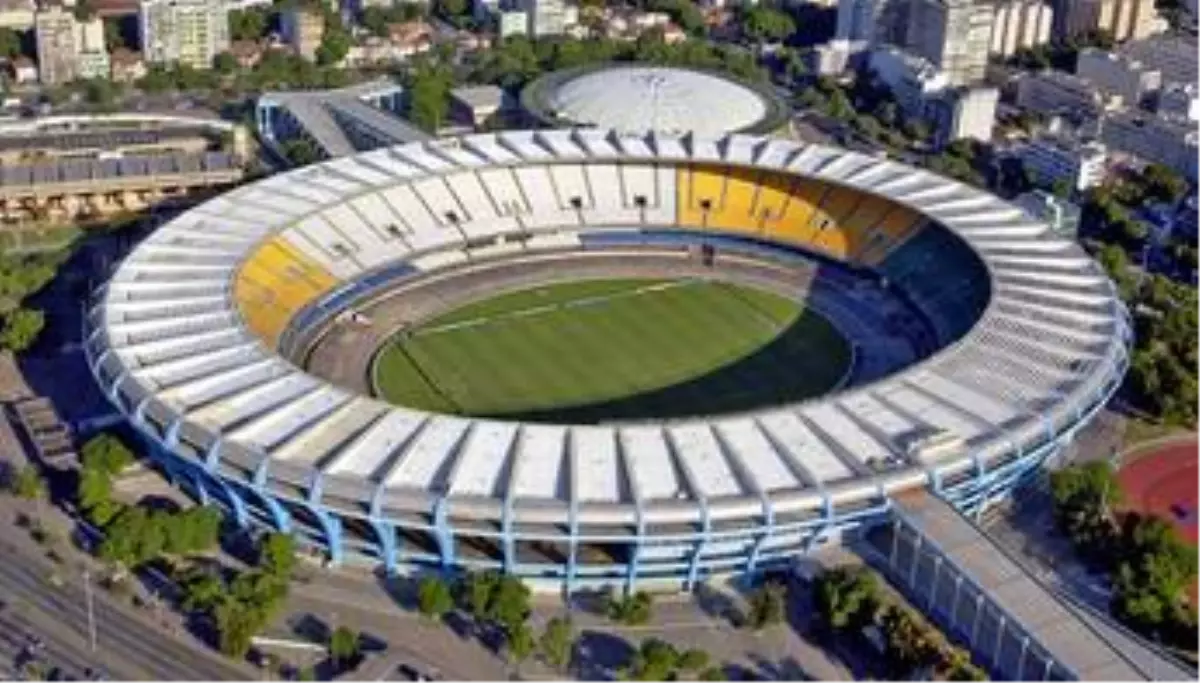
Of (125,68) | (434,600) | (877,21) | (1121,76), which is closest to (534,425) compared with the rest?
(434,600)

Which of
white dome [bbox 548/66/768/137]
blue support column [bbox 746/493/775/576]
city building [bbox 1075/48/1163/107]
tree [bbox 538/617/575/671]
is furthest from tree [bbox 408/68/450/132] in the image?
tree [bbox 538/617/575/671]

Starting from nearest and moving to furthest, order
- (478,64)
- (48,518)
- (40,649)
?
(40,649) < (48,518) < (478,64)

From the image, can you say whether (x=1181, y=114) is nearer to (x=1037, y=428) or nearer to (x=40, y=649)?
(x=1037, y=428)

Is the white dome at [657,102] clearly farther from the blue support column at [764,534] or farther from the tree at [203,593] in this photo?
the tree at [203,593]

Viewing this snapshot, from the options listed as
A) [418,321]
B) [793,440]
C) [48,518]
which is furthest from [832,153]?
[48,518]

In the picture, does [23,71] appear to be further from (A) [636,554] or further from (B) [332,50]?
(A) [636,554]

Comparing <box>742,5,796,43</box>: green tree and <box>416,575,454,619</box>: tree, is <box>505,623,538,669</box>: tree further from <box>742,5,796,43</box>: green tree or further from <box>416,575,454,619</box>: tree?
<box>742,5,796,43</box>: green tree
